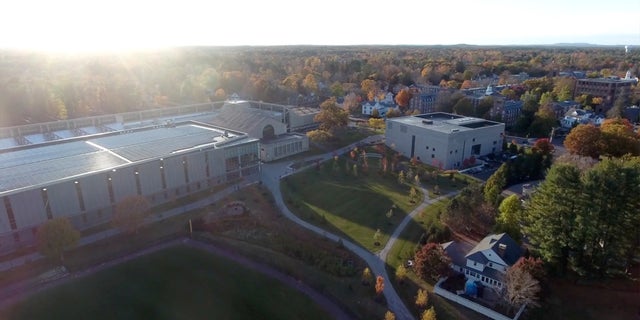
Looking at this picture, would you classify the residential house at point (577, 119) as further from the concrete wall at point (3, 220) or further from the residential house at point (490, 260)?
the concrete wall at point (3, 220)

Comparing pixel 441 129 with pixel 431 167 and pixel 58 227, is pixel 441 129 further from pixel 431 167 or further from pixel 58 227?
pixel 58 227

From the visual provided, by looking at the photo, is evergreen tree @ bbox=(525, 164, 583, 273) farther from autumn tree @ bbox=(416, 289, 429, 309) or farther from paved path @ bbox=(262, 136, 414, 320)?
paved path @ bbox=(262, 136, 414, 320)

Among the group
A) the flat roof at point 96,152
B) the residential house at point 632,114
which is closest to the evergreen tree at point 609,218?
the flat roof at point 96,152

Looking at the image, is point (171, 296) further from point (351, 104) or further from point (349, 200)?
point (351, 104)

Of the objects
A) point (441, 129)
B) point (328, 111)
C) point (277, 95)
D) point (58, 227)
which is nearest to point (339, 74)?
point (277, 95)

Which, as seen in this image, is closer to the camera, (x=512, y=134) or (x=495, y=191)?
(x=495, y=191)
